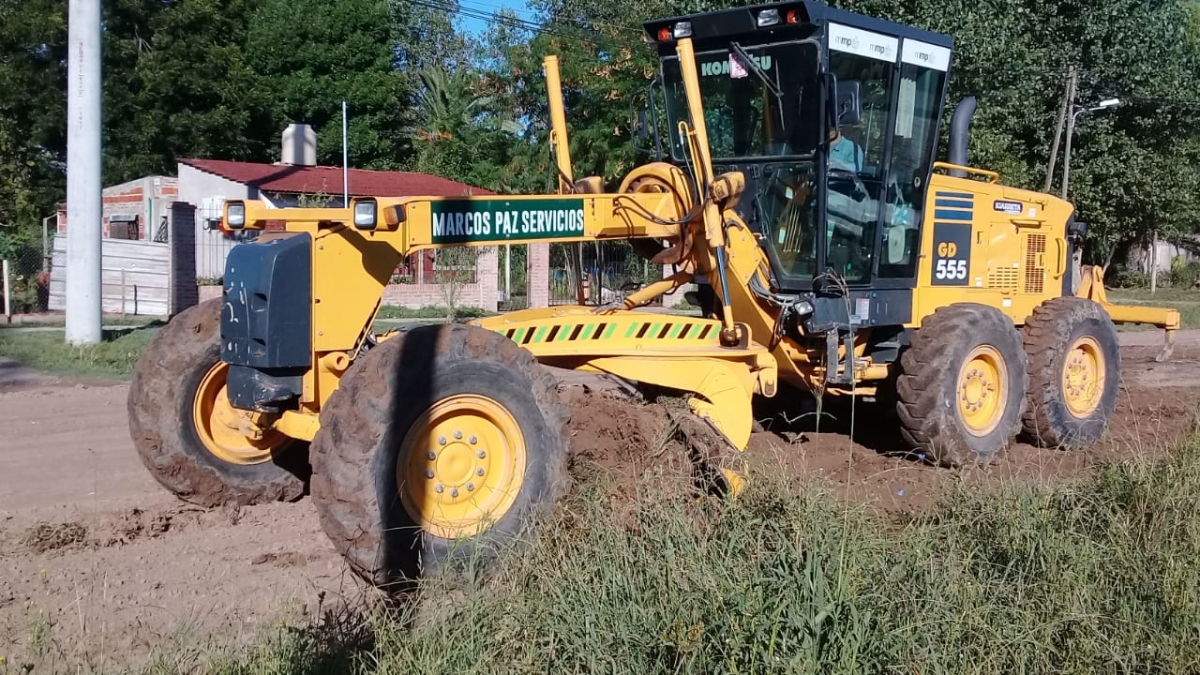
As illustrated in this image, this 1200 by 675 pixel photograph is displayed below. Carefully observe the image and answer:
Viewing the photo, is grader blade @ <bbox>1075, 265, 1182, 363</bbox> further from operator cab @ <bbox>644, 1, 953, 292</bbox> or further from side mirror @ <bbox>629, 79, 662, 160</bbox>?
side mirror @ <bbox>629, 79, 662, 160</bbox>

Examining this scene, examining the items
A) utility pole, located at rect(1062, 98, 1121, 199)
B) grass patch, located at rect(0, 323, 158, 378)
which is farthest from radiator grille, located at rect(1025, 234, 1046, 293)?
utility pole, located at rect(1062, 98, 1121, 199)

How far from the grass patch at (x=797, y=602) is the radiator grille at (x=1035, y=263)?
5.04m

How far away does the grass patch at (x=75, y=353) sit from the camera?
13.1 metres

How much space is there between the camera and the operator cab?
761 centimetres

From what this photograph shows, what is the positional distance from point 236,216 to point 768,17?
12.1ft

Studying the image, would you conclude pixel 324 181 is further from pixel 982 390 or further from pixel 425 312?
pixel 982 390

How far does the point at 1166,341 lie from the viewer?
11625 millimetres

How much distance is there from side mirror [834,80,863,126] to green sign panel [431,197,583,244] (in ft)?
6.15

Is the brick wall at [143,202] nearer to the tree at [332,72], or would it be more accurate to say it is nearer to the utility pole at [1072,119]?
the tree at [332,72]

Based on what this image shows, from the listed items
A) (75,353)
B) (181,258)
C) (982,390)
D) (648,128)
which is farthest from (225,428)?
(181,258)

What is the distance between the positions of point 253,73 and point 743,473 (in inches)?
1372

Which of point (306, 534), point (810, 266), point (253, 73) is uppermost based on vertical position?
point (253, 73)

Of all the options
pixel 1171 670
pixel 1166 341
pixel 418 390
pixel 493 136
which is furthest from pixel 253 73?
pixel 1171 670

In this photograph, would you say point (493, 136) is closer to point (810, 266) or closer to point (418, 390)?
point (810, 266)
